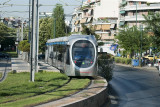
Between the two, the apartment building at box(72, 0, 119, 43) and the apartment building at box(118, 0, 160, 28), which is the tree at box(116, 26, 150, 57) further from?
the apartment building at box(72, 0, 119, 43)

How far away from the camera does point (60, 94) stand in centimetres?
1453

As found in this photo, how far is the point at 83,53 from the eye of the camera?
76.6ft

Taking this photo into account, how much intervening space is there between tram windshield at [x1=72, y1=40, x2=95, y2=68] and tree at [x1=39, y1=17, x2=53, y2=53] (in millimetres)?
55768

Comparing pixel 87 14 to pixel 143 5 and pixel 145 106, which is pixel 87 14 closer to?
pixel 143 5

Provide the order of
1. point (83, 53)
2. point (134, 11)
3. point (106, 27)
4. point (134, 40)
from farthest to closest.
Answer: point (106, 27), point (134, 11), point (134, 40), point (83, 53)

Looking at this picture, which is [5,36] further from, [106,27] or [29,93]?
[29,93]

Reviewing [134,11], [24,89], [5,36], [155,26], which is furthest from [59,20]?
[24,89]

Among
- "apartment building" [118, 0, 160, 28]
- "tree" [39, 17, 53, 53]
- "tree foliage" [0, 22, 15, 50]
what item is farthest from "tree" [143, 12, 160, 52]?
"tree foliage" [0, 22, 15, 50]

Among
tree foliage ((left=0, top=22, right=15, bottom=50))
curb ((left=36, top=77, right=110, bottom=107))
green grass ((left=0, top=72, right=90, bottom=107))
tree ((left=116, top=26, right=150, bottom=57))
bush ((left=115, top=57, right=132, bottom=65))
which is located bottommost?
curb ((left=36, top=77, right=110, bottom=107))

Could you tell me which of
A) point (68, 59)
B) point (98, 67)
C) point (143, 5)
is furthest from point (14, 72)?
point (143, 5)

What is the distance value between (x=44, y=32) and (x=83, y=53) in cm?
6210

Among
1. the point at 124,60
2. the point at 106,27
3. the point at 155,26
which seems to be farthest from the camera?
the point at 106,27

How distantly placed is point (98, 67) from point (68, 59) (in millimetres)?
2962

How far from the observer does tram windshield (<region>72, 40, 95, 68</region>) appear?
23016 millimetres
